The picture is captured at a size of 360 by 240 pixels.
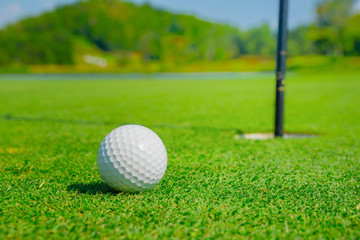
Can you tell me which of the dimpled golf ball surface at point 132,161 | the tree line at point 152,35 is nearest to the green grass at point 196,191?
the dimpled golf ball surface at point 132,161

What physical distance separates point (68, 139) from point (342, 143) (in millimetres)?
4592

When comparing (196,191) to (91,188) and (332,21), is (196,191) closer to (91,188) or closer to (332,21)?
(91,188)

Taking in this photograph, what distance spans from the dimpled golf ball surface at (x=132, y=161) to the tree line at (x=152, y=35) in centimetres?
6967

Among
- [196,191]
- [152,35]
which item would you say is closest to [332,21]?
[152,35]

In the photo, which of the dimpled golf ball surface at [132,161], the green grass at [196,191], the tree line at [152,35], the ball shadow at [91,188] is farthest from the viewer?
the tree line at [152,35]

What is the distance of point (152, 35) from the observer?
10725 cm

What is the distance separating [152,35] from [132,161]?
109 metres

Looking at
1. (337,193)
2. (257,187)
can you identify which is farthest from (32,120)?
(337,193)

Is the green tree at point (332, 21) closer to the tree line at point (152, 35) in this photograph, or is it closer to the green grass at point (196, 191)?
the tree line at point (152, 35)

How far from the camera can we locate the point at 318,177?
3.40 meters

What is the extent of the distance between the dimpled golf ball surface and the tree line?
69.7 m

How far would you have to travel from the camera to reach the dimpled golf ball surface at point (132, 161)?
287 centimetres

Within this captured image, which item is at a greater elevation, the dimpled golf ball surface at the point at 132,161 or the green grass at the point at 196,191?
the dimpled golf ball surface at the point at 132,161

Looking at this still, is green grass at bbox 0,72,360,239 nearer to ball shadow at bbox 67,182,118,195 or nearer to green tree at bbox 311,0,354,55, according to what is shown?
ball shadow at bbox 67,182,118,195
